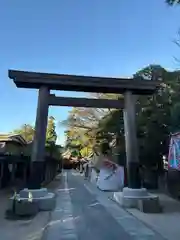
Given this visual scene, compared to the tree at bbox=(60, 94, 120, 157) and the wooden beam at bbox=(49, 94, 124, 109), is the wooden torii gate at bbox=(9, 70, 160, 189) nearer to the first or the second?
the wooden beam at bbox=(49, 94, 124, 109)

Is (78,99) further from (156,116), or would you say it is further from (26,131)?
(26,131)

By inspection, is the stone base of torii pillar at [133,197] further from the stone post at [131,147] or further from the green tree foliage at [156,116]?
the green tree foliage at [156,116]

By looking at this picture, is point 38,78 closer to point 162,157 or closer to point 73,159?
point 162,157

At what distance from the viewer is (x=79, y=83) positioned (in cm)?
1230

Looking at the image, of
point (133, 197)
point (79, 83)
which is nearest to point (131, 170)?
point (133, 197)

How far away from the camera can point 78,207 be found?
38.3 feet

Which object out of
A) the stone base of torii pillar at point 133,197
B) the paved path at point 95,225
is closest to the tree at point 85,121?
the stone base of torii pillar at point 133,197

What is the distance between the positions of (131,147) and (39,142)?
11.2 ft

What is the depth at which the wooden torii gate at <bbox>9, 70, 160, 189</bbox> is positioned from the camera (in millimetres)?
11625

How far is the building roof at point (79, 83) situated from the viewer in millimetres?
11907

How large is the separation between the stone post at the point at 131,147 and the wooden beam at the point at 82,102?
384 mm

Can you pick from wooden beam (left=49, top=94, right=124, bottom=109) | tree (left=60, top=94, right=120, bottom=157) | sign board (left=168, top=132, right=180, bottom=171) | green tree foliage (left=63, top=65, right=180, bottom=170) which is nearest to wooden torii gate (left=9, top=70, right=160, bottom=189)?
wooden beam (left=49, top=94, right=124, bottom=109)

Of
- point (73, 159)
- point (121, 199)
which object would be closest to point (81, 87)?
point (121, 199)

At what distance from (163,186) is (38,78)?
417 inches
